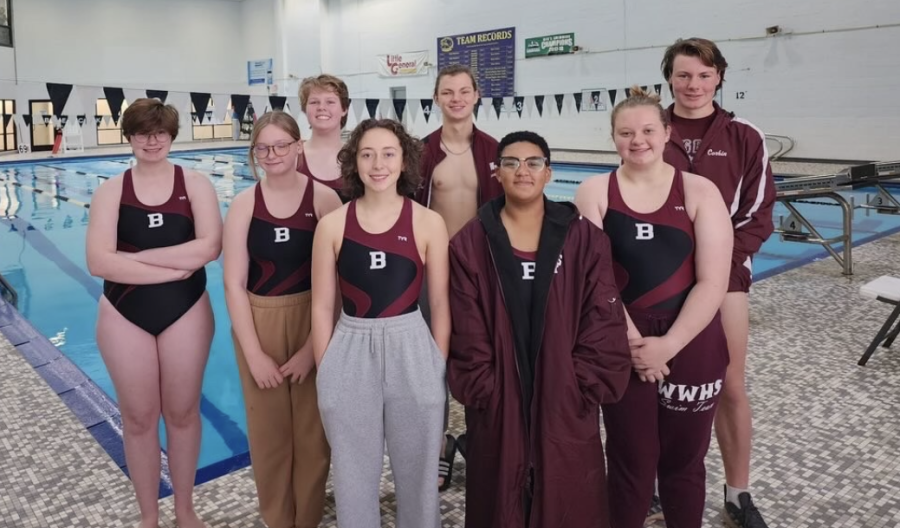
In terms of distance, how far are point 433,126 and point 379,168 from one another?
1903 centimetres

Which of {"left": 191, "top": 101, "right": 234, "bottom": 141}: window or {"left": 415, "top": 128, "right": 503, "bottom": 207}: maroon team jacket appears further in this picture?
{"left": 191, "top": 101, "right": 234, "bottom": 141}: window

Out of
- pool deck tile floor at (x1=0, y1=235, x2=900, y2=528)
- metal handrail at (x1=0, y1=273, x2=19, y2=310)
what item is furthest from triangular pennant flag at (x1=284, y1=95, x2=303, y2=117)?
pool deck tile floor at (x1=0, y1=235, x2=900, y2=528)

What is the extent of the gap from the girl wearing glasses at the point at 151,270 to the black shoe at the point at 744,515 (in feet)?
6.15

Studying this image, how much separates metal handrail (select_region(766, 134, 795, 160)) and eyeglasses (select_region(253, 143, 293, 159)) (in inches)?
532

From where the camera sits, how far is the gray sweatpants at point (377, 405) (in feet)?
6.21

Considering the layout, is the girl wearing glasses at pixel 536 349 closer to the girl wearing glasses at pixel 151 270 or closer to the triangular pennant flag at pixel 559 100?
the girl wearing glasses at pixel 151 270

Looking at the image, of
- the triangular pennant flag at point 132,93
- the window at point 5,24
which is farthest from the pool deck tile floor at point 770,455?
the window at point 5,24

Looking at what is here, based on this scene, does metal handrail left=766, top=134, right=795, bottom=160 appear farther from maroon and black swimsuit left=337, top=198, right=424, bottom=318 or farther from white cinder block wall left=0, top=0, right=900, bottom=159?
maroon and black swimsuit left=337, top=198, right=424, bottom=318

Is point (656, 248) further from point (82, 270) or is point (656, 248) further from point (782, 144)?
point (782, 144)

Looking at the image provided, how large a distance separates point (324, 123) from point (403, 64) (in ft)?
64.8

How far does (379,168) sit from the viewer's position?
6.20ft

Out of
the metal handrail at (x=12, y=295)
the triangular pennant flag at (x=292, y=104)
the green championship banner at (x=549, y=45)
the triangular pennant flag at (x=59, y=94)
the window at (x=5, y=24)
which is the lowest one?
the metal handrail at (x=12, y=295)

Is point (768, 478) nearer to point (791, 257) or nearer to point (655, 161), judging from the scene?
point (655, 161)

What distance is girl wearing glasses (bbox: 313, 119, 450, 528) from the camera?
1.90 metres
